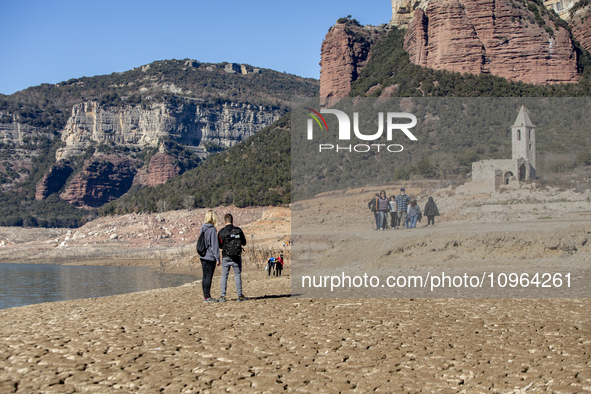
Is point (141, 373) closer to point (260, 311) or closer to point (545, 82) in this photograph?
point (260, 311)

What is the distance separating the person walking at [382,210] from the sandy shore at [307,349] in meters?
4.16

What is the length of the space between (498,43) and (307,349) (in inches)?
1891

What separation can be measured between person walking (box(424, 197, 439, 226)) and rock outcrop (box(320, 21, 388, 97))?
166 feet

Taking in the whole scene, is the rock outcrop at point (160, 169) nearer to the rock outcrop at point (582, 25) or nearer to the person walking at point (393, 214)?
the rock outcrop at point (582, 25)

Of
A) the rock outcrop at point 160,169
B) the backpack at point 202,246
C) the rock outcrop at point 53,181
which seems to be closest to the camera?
the backpack at point 202,246

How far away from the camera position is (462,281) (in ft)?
33.7

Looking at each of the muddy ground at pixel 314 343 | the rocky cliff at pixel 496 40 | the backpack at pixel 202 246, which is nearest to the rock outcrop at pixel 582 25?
the rocky cliff at pixel 496 40

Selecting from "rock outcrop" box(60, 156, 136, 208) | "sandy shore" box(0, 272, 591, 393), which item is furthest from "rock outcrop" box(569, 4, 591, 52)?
"rock outcrop" box(60, 156, 136, 208)

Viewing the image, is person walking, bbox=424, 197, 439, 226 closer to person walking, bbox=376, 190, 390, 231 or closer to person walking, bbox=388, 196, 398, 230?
person walking, bbox=388, 196, 398, 230

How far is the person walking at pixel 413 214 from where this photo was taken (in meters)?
12.5

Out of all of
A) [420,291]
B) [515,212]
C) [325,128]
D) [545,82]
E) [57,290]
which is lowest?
[57,290]

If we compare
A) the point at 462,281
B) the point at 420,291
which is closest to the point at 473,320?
the point at 420,291

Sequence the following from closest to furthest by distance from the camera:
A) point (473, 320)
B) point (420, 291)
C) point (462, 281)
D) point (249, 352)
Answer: point (249, 352) < point (473, 320) < point (420, 291) < point (462, 281)

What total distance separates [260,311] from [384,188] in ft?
19.4
